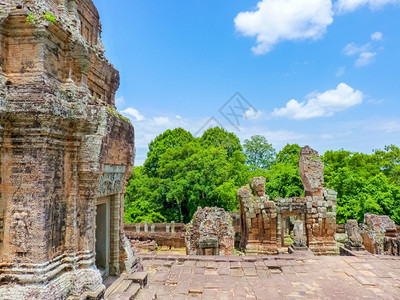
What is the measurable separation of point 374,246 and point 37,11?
48.4 ft

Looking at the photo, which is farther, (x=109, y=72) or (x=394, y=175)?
(x=394, y=175)

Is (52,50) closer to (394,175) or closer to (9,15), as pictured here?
(9,15)

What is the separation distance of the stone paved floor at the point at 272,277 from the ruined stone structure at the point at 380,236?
18.2ft

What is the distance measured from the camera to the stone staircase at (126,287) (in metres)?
4.81

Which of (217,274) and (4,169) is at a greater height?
(4,169)

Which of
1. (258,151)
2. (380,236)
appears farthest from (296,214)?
(258,151)

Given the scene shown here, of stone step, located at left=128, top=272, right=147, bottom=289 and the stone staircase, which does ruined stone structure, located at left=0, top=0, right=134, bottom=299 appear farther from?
stone step, located at left=128, top=272, right=147, bottom=289

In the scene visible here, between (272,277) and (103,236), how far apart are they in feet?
12.8

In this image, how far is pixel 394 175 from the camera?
30.1 m

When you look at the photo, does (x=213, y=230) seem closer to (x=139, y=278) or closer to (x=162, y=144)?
(x=139, y=278)

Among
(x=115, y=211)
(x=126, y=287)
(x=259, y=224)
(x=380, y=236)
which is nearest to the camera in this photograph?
(x=126, y=287)

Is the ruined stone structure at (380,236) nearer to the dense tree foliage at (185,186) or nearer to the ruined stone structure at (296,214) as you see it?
the ruined stone structure at (296,214)

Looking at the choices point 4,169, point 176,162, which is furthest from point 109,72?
point 176,162

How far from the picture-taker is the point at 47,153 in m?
3.84
